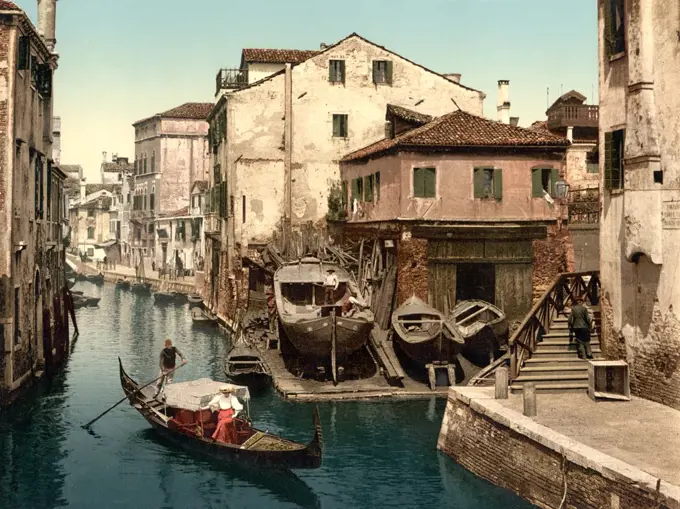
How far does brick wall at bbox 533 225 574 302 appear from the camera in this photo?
27844mm

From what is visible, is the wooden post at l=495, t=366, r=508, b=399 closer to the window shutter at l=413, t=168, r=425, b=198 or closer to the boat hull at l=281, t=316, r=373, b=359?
the boat hull at l=281, t=316, r=373, b=359

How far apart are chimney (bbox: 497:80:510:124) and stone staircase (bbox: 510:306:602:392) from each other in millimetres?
20062

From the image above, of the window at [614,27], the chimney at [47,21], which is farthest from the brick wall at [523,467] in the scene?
the chimney at [47,21]

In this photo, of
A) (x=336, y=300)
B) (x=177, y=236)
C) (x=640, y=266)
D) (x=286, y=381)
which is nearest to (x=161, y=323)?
(x=336, y=300)

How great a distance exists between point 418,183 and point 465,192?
1647 millimetres

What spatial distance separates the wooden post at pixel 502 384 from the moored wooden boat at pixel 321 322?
775 cm

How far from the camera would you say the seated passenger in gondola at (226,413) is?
16391 millimetres

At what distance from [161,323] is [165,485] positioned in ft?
89.3

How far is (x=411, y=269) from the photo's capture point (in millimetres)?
26672

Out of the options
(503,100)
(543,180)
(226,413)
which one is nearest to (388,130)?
(503,100)

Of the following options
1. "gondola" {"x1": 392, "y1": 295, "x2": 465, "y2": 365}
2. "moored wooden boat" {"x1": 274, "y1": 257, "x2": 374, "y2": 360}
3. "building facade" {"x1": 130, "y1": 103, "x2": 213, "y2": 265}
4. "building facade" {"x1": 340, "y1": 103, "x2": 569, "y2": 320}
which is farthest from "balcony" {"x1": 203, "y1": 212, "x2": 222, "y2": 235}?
"building facade" {"x1": 130, "y1": 103, "x2": 213, "y2": 265}

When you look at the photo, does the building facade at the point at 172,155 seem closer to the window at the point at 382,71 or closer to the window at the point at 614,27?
the window at the point at 382,71

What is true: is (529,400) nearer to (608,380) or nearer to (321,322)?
(608,380)

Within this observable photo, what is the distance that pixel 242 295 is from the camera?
3494 centimetres
